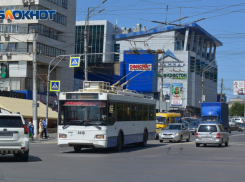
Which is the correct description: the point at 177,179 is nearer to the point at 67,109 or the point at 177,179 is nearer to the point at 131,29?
the point at 67,109

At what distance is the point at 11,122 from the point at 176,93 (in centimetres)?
10816

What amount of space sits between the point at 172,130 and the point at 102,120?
1345 cm

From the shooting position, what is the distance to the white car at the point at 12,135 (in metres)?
16.3

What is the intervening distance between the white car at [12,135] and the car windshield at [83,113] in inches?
214

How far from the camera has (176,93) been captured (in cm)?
12319

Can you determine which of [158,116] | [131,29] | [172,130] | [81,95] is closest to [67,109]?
[81,95]

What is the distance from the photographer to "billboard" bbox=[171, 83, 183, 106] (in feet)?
398

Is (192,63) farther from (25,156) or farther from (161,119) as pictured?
(25,156)

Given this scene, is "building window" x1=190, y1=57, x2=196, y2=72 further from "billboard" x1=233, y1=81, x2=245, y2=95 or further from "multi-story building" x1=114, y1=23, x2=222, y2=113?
"billboard" x1=233, y1=81, x2=245, y2=95

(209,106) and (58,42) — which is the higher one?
(58,42)

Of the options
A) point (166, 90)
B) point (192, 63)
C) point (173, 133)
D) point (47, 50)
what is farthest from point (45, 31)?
point (192, 63)

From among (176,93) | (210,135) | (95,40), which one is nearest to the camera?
(210,135)

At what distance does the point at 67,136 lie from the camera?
21.9 m

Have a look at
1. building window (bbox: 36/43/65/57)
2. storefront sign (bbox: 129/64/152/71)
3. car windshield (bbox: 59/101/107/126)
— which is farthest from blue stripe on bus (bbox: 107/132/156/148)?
building window (bbox: 36/43/65/57)
